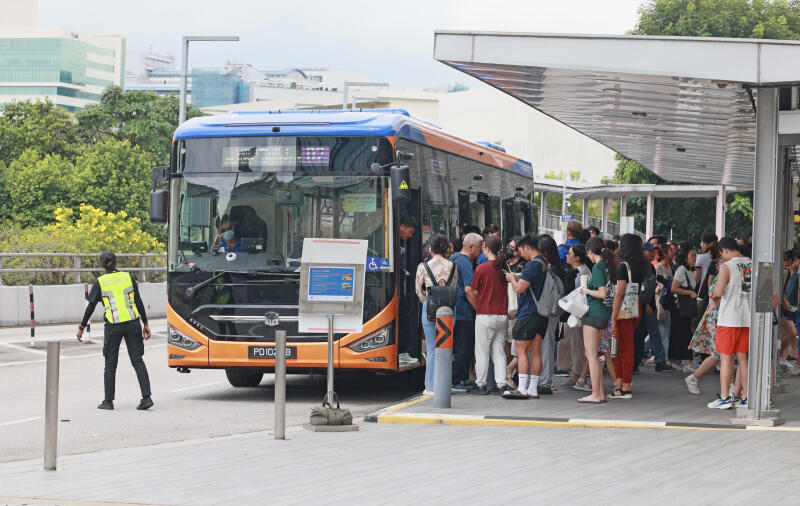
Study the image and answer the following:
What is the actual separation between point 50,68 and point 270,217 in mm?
178437

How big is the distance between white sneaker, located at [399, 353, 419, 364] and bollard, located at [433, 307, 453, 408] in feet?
4.01

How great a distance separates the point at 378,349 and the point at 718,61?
487 centimetres

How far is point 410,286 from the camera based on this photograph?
14.0m

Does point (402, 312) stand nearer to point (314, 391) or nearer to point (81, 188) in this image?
point (314, 391)

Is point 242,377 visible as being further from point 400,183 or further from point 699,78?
point 699,78

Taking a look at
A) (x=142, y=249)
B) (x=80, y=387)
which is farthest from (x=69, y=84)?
(x=80, y=387)

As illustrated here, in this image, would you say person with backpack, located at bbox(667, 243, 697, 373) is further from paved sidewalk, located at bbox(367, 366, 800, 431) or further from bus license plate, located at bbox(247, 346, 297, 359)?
bus license plate, located at bbox(247, 346, 297, 359)

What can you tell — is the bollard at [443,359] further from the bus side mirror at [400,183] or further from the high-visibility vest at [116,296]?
the high-visibility vest at [116,296]

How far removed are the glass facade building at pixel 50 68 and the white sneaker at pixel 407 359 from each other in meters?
174

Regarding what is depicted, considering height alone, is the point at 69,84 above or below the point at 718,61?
above

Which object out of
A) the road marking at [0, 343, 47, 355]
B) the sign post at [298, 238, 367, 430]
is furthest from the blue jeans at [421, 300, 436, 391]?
the road marking at [0, 343, 47, 355]

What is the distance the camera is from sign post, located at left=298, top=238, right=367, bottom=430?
11.0 metres

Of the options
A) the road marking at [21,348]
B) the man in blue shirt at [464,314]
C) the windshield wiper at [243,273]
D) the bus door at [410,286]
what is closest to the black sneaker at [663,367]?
the man in blue shirt at [464,314]

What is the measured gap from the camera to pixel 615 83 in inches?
507
